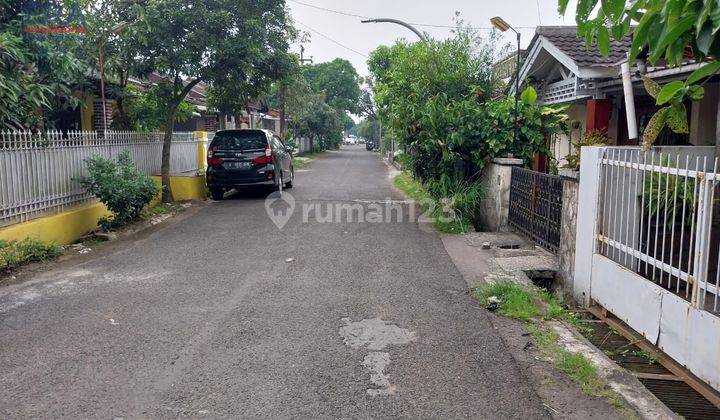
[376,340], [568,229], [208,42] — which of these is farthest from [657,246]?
[208,42]

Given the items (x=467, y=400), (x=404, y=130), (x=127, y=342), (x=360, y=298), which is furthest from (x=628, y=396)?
(x=404, y=130)

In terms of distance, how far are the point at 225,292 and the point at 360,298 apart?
150 cm

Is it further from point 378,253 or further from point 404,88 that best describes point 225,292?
point 404,88

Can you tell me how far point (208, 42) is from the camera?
1252cm

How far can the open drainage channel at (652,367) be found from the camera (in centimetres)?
398

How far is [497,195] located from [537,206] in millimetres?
2029

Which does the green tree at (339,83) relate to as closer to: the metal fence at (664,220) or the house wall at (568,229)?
the house wall at (568,229)

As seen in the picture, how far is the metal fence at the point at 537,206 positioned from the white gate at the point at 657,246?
135cm

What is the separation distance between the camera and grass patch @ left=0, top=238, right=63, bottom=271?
24.2ft

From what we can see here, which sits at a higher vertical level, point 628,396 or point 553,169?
point 553,169

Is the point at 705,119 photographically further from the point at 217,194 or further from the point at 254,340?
→ the point at 217,194

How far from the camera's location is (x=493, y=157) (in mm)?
10938

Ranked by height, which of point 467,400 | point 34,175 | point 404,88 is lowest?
point 467,400

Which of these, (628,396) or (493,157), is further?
(493,157)
